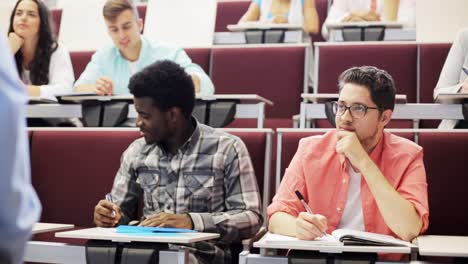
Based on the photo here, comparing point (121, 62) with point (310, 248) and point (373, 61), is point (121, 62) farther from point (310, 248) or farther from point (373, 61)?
point (310, 248)

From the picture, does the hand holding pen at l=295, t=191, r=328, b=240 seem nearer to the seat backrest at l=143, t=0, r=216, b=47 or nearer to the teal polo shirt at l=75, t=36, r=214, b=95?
the teal polo shirt at l=75, t=36, r=214, b=95

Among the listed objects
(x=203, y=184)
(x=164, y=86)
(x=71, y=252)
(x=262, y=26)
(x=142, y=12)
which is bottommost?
(x=71, y=252)

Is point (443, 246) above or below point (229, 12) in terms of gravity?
below

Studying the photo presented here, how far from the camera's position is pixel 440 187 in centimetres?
150

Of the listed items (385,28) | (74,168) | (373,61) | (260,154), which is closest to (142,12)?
(385,28)

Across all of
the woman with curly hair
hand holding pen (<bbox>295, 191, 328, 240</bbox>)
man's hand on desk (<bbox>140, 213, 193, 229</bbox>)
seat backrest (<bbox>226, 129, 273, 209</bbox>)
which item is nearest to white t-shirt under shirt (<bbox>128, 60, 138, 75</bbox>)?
the woman with curly hair

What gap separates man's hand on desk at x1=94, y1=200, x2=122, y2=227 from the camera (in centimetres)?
138

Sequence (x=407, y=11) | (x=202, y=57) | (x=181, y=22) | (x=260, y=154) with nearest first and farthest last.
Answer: (x=260, y=154), (x=202, y=57), (x=407, y=11), (x=181, y=22)

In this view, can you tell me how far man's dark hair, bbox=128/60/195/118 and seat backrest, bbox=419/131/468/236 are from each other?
50cm

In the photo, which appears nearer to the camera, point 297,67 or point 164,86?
point 164,86

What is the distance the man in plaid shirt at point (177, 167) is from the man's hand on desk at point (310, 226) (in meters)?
0.24

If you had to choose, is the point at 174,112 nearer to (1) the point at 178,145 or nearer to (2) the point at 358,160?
(1) the point at 178,145

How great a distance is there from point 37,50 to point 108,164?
65 cm

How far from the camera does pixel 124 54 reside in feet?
7.04
